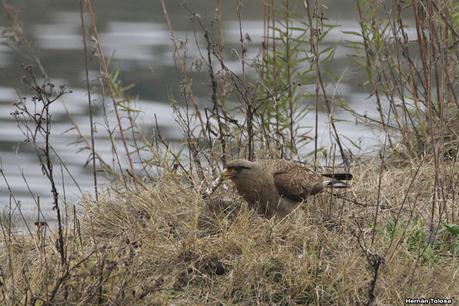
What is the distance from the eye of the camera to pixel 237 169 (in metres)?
6.41

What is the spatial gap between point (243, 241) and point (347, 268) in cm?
56

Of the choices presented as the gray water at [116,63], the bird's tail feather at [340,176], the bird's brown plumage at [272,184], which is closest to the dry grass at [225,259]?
the bird's brown plumage at [272,184]

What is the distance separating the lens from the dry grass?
16.6 feet

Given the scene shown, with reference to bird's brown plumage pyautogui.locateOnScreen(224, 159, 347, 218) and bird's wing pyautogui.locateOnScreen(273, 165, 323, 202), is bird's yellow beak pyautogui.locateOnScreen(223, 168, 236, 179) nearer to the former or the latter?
bird's brown plumage pyautogui.locateOnScreen(224, 159, 347, 218)

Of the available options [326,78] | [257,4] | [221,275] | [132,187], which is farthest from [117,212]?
[257,4]

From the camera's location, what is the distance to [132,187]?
7.08m

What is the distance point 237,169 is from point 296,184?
353 millimetres

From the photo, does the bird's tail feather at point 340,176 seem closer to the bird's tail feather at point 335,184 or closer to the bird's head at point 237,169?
the bird's tail feather at point 335,184

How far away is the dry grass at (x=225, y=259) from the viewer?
16.6 feet

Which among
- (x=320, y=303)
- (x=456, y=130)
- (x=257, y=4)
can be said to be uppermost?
(x=257, y=4)

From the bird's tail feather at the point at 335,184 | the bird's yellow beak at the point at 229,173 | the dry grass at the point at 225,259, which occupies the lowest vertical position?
the dry grass at the point at 225,259

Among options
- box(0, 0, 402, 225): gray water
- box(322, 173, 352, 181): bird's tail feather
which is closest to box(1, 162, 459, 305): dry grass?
box(322, 173, 352, 181): bird's tail feather

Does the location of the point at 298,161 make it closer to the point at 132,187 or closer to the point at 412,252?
the point at 132,187

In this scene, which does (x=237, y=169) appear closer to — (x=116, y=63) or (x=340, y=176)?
(x=340, y=176)
